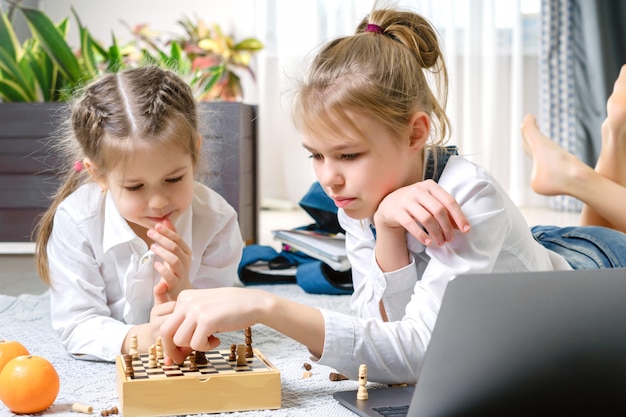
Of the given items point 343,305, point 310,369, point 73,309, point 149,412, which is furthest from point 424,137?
point 343,305

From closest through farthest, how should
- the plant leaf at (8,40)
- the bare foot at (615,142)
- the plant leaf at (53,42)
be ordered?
the bare foot at (615,142)
the plant leaf at (53,42)
the plant leaf at (8,40)

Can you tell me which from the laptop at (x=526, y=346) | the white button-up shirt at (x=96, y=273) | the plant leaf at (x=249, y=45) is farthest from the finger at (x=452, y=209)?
the plant leaf at (x=249, y=45)

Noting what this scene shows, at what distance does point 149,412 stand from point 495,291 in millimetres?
487

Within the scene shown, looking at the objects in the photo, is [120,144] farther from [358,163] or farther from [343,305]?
[343,305]

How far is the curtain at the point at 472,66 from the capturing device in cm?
481

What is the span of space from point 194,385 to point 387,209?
13.5 inches

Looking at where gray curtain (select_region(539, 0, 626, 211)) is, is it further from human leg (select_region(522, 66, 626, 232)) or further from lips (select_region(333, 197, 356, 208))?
lips (select_region(333, 197, 356, 208))

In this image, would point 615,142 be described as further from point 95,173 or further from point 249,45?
point 249,45

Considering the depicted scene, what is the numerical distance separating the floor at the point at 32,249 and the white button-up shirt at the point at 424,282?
1.29 metres

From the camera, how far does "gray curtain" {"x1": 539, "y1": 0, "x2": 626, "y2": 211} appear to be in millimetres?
4305

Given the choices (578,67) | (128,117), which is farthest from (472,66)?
(128,117)

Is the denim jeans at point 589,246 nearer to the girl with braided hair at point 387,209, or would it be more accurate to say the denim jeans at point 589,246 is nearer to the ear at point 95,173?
the girl with braided hair at point 387,209

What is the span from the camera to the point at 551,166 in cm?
194

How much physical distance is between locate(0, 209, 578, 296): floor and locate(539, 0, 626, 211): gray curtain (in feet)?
1.32
